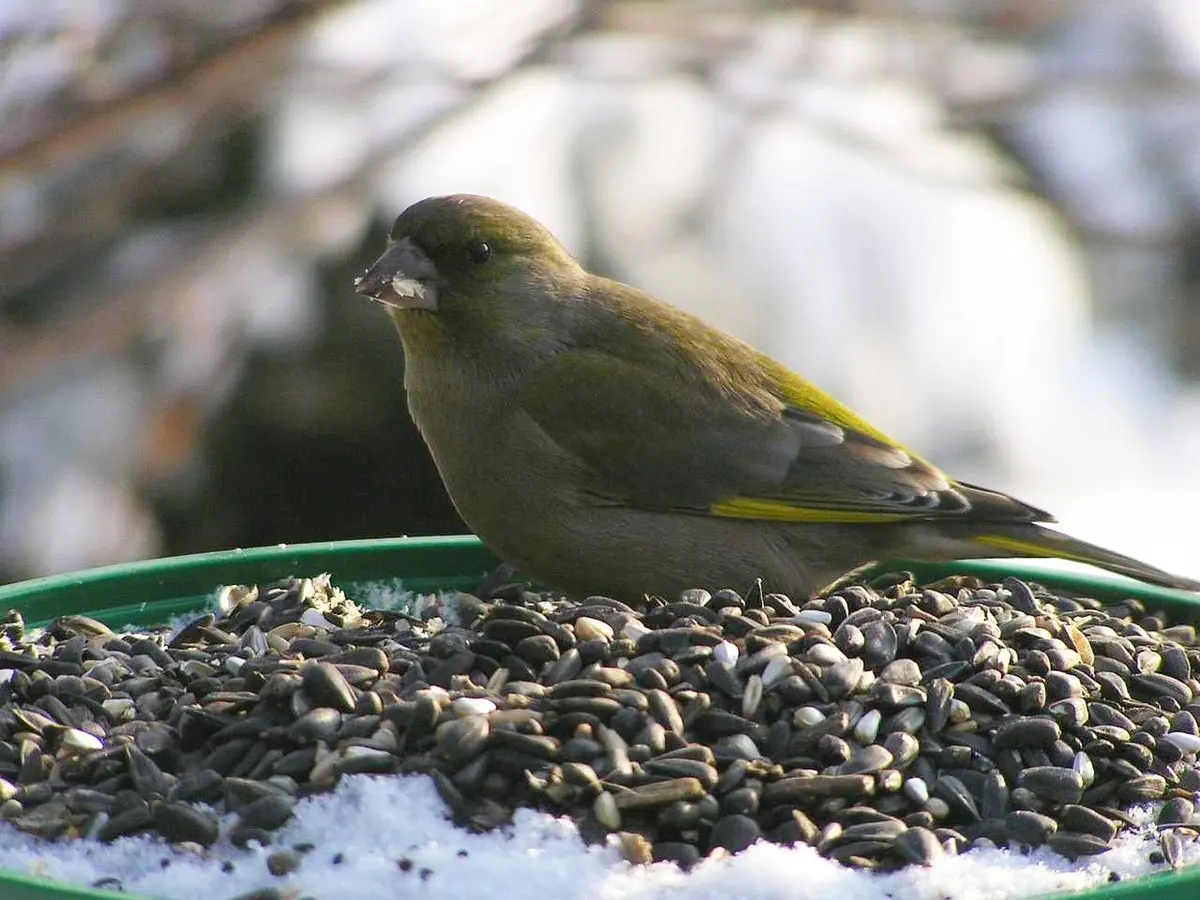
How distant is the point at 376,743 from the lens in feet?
9.27

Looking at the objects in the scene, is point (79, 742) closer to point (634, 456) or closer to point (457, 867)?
point (457, 867)

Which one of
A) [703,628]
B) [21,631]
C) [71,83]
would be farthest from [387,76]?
[703,628]

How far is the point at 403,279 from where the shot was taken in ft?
13.1

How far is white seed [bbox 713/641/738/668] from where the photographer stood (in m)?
3.05

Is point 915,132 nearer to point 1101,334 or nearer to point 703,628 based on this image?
point 1101,334

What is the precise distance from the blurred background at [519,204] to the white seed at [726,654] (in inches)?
112

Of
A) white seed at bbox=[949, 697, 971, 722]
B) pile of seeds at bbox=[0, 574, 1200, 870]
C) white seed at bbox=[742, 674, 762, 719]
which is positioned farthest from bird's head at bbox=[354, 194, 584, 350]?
white seed at bbox=[949, 697, 971, 722]

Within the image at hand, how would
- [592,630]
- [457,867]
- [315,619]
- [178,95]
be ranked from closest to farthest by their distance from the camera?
[457,867], [592,630], [315,619], [178,95]

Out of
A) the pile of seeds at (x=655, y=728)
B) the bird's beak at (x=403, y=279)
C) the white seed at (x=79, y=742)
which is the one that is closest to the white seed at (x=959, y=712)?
the pile of seeds at (x=655, y=728)

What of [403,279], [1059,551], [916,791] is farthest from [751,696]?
[403,279]

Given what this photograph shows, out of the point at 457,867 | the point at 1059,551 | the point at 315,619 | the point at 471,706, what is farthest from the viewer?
the point at 1059,551

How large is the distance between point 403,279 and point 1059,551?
5.22 feet

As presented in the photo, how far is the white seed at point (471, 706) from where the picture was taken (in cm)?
284

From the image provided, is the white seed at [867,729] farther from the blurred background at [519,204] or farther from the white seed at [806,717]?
the blurred background at [519,204]
